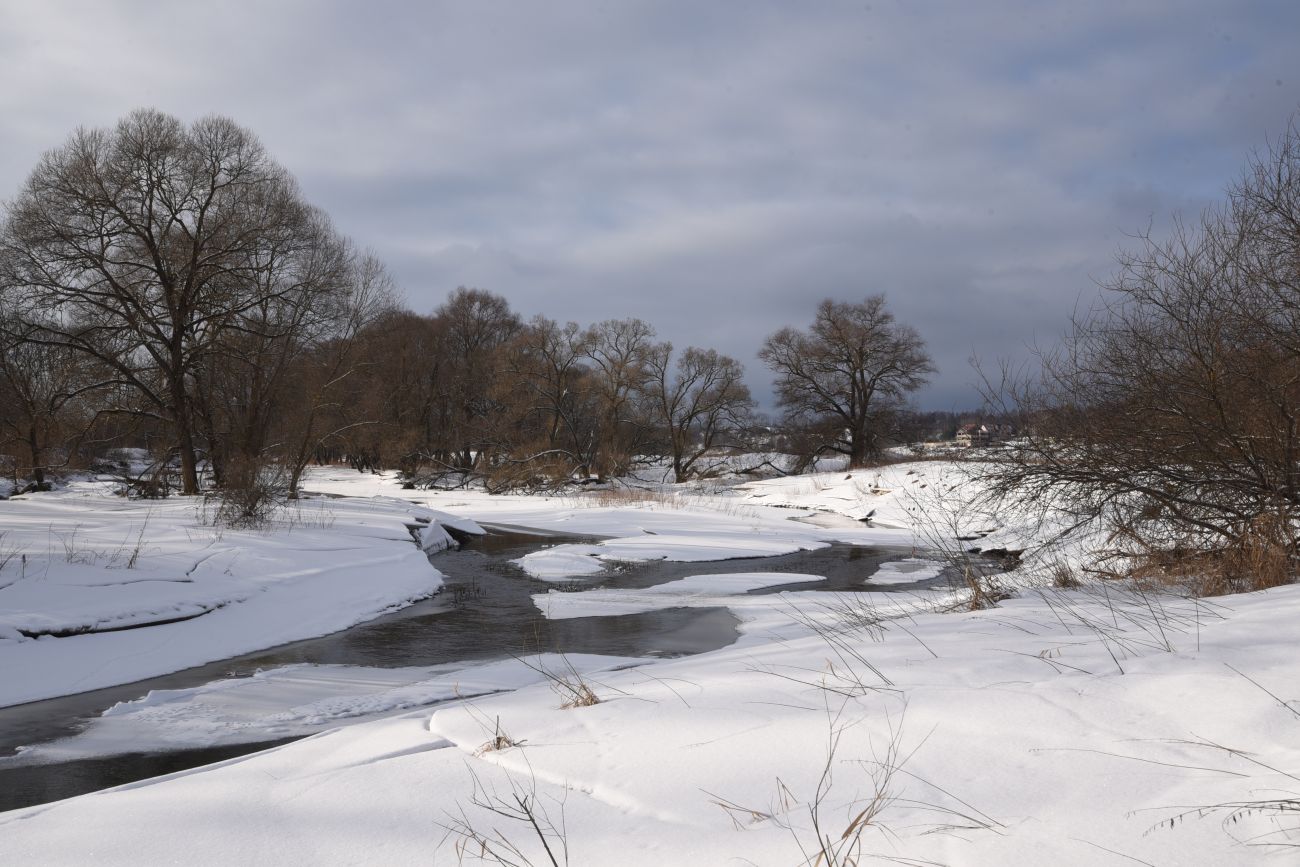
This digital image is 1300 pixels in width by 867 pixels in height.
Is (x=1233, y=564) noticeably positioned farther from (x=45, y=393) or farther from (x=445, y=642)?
(x=45, y=393)

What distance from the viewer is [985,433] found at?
28.9 feet

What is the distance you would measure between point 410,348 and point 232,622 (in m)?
41.4

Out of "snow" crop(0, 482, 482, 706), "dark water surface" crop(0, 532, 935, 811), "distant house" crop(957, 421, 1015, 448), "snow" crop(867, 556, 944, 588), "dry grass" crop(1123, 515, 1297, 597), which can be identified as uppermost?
"distant house" crop(957, 421, 1015, 448)

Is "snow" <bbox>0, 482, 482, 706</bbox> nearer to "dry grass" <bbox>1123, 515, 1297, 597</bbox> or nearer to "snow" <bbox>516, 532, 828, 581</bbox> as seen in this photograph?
"snow" <bbox>516, 532, 828, 581</bbox>

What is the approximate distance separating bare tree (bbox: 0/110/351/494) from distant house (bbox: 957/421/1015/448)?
762 inches

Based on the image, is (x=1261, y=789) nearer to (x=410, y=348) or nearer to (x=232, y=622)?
(x=232, y=622)

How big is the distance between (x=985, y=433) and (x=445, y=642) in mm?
6355

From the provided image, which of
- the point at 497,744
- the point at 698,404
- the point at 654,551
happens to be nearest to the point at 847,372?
the point at 698,404

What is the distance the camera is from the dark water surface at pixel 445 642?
478cm

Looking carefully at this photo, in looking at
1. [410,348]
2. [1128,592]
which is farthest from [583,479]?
[1128,592]

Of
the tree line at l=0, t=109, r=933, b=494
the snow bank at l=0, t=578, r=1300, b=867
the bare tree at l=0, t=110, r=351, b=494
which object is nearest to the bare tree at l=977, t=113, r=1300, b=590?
the snow bank at l=0, t=578, r=1300, b=867

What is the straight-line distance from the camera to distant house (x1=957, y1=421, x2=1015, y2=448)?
8.73m

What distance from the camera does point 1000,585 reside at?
855 cm

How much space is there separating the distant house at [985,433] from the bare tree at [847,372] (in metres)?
29.6
